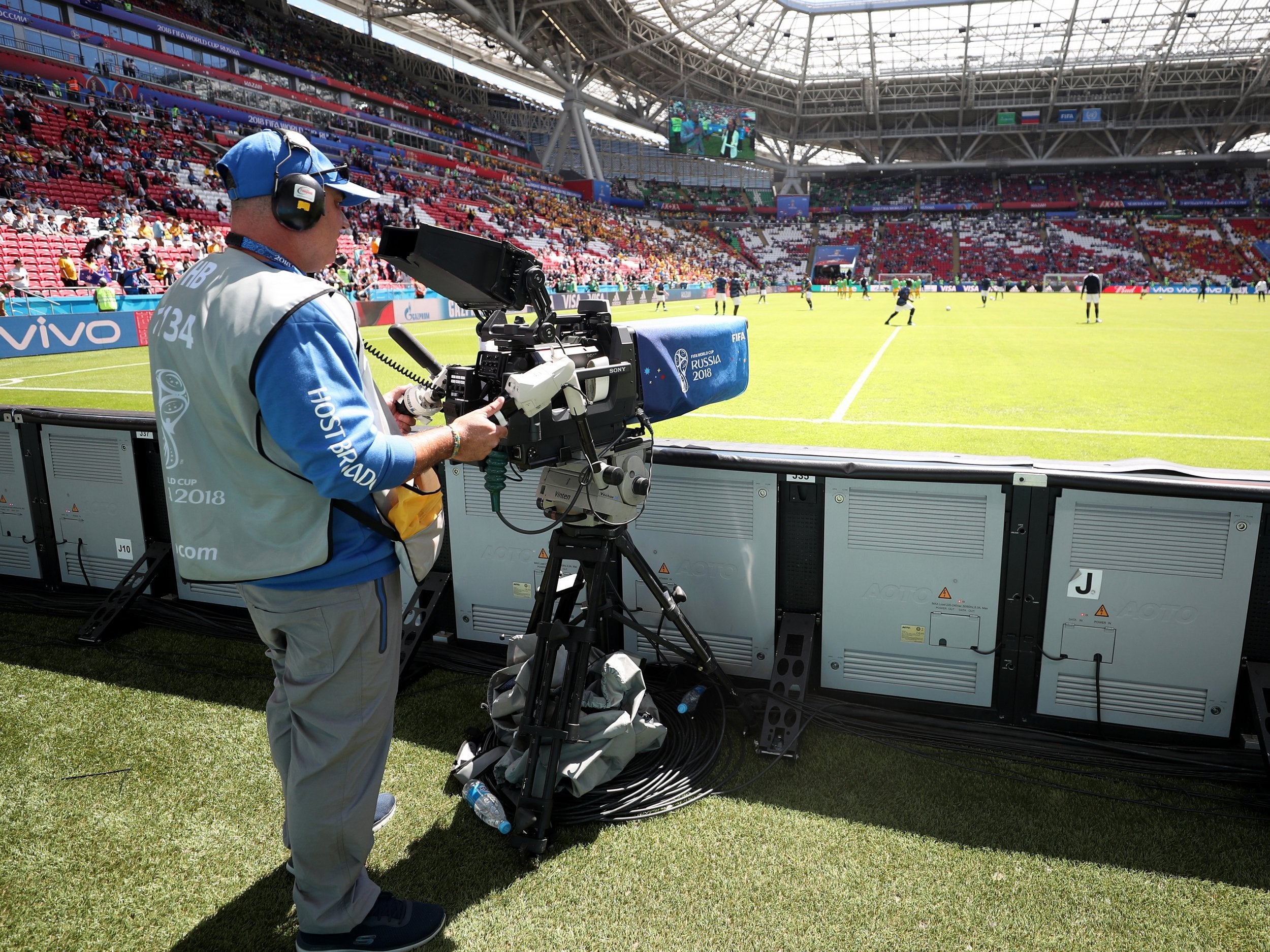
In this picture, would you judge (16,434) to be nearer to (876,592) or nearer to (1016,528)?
(876,592)

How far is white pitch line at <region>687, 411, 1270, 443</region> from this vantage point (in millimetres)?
7840

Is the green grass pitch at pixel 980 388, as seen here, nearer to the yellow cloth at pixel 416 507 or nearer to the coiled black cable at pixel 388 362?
the coiled black cable at pixel 388 362

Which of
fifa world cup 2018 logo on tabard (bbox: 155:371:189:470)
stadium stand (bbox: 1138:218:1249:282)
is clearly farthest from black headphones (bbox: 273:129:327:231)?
stadium stand (bbox: 1138:218:1249:282)

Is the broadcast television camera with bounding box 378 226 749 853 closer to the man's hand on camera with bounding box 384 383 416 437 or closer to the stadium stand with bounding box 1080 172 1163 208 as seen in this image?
the man's hand on camera with bounding box 384 383 416 437

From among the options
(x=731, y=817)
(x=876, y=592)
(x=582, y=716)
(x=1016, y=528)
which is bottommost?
(x=731, y=817)

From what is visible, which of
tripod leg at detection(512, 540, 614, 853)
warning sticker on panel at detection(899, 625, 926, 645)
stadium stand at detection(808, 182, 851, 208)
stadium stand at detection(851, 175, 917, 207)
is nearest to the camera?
tripod leg at detection(512, 540, 614, 853)

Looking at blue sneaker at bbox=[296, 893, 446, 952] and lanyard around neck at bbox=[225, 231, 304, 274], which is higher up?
lanyard around neck at bbox=[225, 231, 304, 274]

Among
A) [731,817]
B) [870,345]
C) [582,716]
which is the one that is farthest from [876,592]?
[870,345]

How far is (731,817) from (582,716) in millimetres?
664

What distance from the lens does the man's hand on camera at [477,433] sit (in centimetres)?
206

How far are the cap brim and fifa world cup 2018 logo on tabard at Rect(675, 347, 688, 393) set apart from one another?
Answer: 111 cm

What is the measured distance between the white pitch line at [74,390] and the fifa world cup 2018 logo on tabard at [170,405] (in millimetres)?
10323

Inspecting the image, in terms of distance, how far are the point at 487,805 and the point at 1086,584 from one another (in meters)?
2.43

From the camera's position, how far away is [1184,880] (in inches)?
93.5
